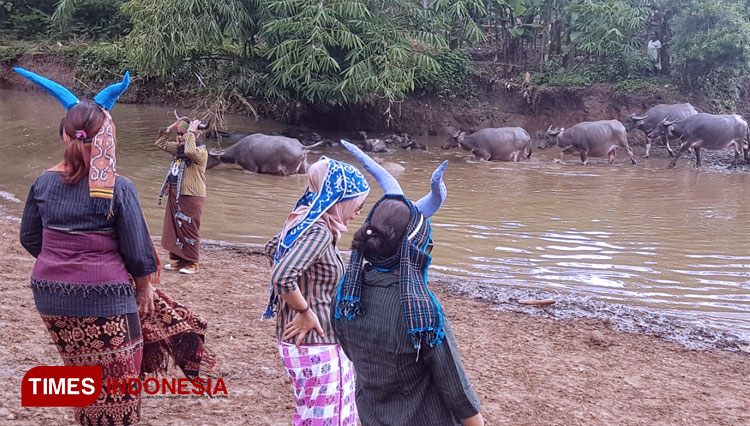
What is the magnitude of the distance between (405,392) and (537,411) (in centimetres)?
219

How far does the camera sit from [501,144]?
17000 mm

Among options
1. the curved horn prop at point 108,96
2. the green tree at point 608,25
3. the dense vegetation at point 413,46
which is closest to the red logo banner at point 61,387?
the curved horn prop at point 108,96

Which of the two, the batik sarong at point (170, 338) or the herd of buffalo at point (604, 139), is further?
the herd of buffalo at point (604, 139)

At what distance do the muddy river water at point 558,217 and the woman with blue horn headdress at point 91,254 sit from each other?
5129 mm

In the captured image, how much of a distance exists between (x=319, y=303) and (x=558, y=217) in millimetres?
8364

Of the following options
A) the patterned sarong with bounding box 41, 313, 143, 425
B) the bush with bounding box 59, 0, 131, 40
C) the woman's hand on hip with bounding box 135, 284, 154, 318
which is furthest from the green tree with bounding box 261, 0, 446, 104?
the bush with bounding box 59, 0, 131, 40

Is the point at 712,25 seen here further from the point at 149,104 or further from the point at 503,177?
the point at 149,104

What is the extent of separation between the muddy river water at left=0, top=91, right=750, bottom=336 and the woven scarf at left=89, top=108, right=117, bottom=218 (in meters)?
5.31

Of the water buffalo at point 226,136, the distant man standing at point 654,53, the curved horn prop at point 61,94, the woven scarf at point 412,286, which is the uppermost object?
the distant man standing at point 654,53

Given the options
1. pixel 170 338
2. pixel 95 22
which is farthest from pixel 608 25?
pixel 95 22

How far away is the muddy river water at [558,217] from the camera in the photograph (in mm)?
7797

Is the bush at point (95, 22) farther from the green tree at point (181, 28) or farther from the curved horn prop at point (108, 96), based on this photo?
the curved horn prop at point (108, 96)

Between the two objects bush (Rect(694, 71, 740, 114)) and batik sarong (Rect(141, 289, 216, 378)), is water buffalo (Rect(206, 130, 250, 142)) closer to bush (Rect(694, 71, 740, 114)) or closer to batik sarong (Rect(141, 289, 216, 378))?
bush (Rect(694, 71, 740, 114))

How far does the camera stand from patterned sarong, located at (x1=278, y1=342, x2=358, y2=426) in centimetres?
321
